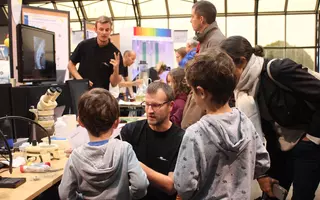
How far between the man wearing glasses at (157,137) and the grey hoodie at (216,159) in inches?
16.5

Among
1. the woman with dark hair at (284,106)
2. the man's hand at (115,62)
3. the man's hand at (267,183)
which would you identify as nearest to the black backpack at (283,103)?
the woman with dark hair at (284,106)

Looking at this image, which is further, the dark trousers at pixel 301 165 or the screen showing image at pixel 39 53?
the screen showing image at pixel 39 53

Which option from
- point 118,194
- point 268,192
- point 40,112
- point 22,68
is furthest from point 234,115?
point 22,68

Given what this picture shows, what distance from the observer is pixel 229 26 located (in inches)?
442

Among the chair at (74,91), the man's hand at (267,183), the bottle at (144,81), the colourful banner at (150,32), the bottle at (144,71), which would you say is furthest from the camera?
the colourful banner at (150,32)

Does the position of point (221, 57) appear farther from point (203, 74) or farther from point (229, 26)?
point (229, 26)

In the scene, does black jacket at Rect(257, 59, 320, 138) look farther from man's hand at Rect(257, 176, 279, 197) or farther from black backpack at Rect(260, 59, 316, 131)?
man's hand at Rect(257, 176, 279, 197)

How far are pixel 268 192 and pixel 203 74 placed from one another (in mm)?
1037

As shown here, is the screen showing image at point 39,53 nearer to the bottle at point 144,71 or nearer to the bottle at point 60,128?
the bottle at point 60,128

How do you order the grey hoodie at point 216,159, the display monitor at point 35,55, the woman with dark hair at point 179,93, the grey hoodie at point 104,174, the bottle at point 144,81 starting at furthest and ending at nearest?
the bottle at point 144,81
the woman with dark hair at point 179,93
the display monitor at point 35,55
the grey hoodie at point 104,174
the grey hoodie at point 216,159

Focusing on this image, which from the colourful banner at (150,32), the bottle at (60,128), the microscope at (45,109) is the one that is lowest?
Answer: the bottle at (60,128)

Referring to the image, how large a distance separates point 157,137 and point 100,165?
51 centimetres

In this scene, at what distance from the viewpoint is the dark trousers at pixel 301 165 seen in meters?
2.06

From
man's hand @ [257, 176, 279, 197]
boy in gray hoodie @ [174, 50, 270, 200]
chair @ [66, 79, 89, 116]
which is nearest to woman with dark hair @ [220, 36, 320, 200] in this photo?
man's hand @ [257, 176, 279, 197]
